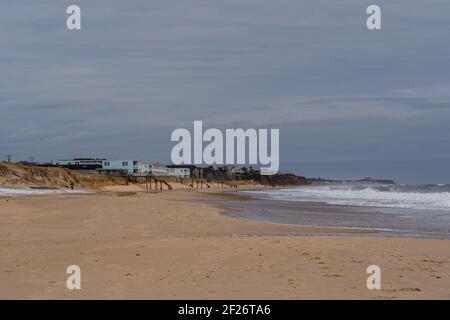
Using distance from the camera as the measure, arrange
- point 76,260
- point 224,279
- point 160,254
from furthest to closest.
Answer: point 160,254 < point 76,260 < point 224,279

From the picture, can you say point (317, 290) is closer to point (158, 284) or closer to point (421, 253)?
point (158, 284)

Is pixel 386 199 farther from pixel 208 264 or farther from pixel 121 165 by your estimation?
pixel 121 165

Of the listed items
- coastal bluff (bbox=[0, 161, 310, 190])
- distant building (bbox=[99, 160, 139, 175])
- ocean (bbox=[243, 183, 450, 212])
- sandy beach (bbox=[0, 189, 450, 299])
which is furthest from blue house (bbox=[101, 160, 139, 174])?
sandy beach (bbox=[0, 189, 450, 299])

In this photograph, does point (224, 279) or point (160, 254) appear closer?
point (224, 279)

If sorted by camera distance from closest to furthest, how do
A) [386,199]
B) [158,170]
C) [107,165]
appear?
[386,199]
[107,165]
[158,170]

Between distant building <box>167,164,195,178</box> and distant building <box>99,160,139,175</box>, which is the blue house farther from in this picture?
distant building <box>167,164,195,178</box>

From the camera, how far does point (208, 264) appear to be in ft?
35.7

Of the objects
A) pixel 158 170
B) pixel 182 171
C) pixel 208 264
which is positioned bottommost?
pixel 182 171

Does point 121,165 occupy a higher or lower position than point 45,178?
lower

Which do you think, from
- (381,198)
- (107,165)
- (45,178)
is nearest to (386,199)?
(381,198)

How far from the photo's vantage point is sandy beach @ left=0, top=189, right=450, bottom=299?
8.25 m

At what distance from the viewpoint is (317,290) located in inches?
331
